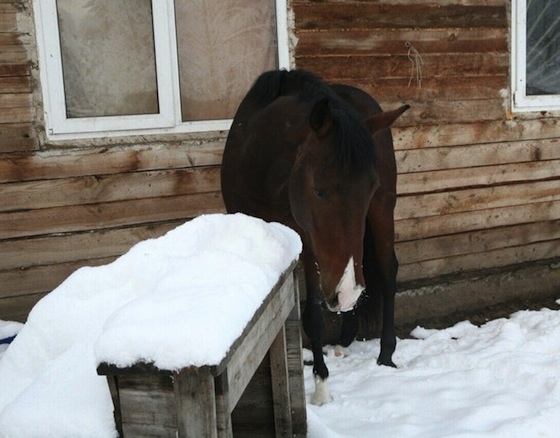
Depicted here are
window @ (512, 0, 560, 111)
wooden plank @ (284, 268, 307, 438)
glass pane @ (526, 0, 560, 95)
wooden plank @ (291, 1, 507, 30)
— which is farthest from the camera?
glass pane @ (526, 0, 560, 95)

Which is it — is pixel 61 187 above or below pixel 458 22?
below

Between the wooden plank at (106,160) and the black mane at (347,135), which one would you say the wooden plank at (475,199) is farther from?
the black mane at (347,135)

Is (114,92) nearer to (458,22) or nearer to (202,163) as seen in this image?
(202,163)

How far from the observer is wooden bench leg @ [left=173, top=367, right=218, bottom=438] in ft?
4.44

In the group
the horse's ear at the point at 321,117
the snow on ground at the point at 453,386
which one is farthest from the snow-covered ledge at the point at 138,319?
the snow on ground at the point at 453,386

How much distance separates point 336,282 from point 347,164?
505 mm

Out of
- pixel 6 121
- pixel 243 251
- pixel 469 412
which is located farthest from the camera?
pixel 6 121

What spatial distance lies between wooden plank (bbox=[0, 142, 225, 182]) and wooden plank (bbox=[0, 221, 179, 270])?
37 centimetres

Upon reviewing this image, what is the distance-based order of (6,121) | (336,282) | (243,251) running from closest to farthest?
1. (243,251)
2. (336,282)
3. (6,121)

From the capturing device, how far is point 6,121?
3.59 metres

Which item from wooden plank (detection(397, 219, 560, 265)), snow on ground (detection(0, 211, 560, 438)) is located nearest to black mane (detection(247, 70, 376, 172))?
snow on ground (detection(0, 211, 560, 438))

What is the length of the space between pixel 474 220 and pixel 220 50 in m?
2.46

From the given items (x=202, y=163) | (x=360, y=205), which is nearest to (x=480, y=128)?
(x=202, y=163)

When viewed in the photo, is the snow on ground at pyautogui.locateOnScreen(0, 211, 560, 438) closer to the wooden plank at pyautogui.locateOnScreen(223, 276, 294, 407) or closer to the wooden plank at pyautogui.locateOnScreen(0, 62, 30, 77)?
the wooden plank at pyautogui.locateOnScreen(223, 276, 294, 407)
